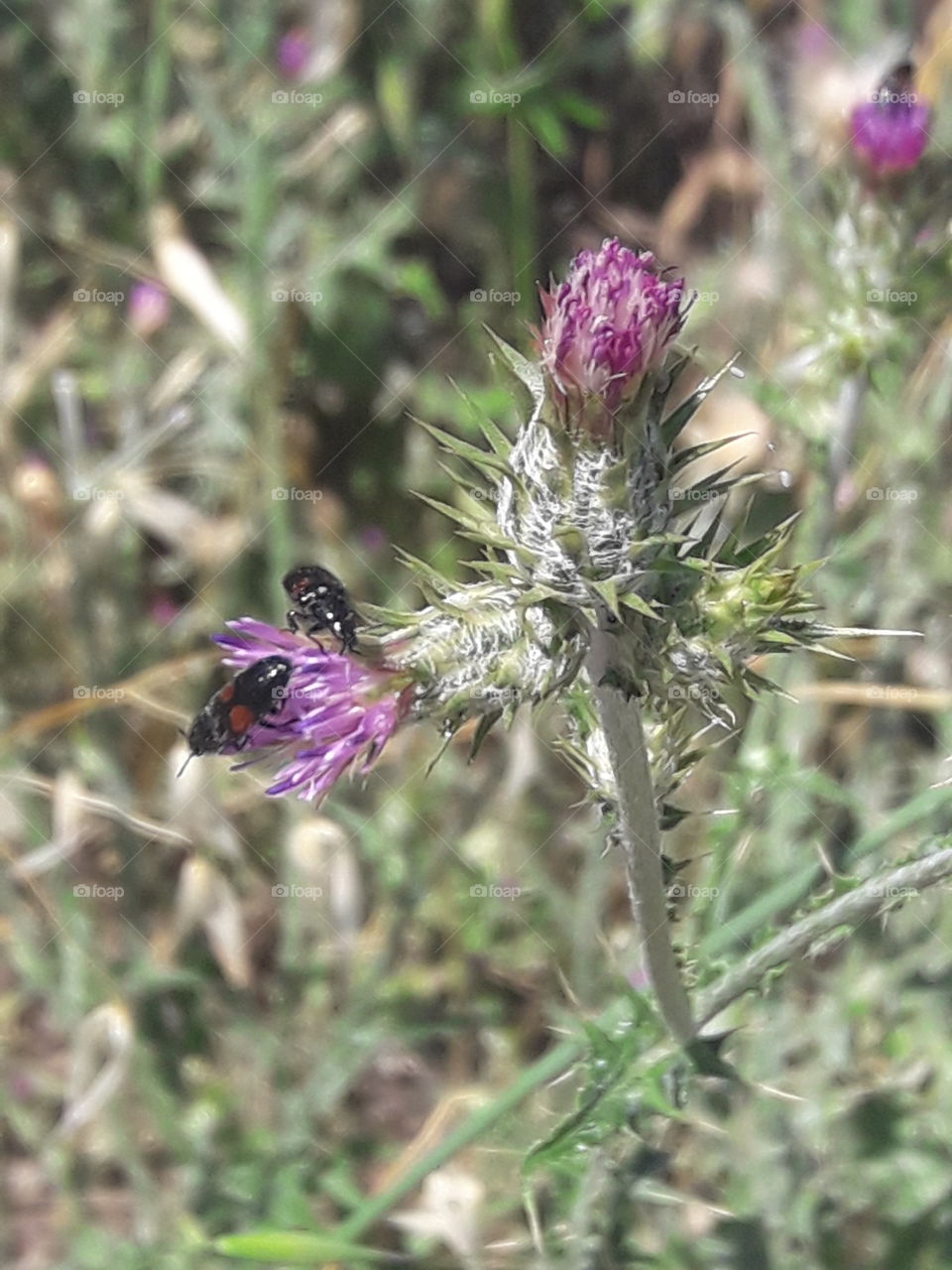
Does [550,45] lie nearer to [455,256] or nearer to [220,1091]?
[455,256]

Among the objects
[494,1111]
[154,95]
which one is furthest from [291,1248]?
[154,95]

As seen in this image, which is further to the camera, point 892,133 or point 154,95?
point 154,95

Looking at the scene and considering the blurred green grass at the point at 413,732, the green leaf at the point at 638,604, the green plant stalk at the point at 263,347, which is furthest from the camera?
the green plant stalk at the point at 263,347

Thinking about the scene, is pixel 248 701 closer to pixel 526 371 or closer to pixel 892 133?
pixel 526 371

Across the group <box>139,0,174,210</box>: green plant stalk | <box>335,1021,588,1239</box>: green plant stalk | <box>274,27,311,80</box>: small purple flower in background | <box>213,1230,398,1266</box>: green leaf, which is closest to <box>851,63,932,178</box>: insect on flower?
<box>335,1021,588,1239</box>: green plant stalk

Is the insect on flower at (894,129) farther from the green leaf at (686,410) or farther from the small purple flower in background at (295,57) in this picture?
the small purple flower in background at (295,57)

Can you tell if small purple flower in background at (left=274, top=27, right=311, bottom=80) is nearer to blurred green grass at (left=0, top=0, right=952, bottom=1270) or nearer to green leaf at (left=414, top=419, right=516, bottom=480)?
blurred green grass at (left=0, top=0, right=952, bottom=1270)

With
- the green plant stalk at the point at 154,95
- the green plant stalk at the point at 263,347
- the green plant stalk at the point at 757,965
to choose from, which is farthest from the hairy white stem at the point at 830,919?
Answer: the green plant stalk at the point at 154,95
